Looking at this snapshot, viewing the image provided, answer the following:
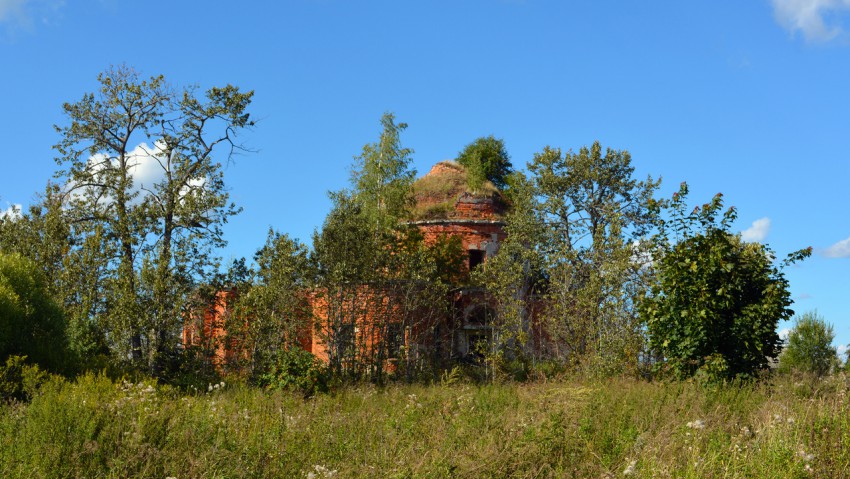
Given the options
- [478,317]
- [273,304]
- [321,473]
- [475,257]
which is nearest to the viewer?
[321,473]

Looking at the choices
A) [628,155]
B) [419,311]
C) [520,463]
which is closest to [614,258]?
[419,311]

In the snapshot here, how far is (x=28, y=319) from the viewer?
51.8 feet

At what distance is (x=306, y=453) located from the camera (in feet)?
24.2

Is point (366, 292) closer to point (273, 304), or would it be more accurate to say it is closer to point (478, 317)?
point (273, 304)

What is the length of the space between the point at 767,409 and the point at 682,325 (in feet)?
14.5

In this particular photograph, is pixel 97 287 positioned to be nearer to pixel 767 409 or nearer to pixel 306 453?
pixel 306 453

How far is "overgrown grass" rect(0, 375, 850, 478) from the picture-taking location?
6.68 meters

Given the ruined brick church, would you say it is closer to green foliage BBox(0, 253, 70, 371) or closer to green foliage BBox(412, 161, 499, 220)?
green foliage BBox(412, 161, 499, 220)

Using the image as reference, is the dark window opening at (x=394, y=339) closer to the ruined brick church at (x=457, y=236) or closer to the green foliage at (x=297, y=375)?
the ruined brick church at (x=457, y=236)

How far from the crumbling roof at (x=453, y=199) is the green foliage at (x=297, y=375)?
16.1m

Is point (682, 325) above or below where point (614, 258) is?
below

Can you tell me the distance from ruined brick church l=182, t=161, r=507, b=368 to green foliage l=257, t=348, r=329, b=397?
24.8 feet

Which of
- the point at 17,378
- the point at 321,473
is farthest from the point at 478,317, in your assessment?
the point at 321,473

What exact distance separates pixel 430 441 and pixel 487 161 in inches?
1079
